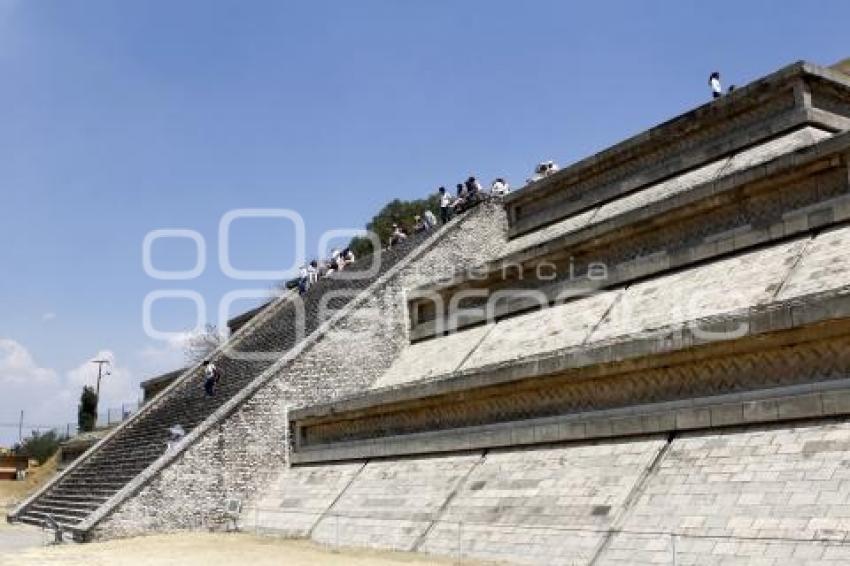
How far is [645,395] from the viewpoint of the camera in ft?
33.2

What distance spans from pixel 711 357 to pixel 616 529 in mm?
2149

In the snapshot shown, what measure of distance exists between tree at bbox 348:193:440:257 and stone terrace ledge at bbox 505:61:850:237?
20.5 metres

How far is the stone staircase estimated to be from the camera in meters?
17.5

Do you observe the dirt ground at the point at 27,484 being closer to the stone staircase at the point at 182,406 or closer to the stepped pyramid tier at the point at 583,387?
the stone staircase at the point at 182,406

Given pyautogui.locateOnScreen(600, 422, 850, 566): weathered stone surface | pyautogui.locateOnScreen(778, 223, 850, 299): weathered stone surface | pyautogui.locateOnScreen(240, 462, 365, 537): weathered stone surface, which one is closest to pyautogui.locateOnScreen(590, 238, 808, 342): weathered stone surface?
pyautogui.locateOnScreen(778, 223, 850, 299): weathered stone surface

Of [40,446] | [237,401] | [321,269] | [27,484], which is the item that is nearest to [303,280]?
[321,269]

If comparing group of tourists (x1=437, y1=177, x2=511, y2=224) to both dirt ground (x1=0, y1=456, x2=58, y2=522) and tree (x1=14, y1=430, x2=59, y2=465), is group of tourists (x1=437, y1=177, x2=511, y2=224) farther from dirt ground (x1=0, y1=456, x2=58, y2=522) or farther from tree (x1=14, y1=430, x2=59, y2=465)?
tree (x1=14, y1=430, x2=59, y2=465)

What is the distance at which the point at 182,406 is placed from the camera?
19547mm

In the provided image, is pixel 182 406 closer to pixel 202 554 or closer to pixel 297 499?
pixel 297 499

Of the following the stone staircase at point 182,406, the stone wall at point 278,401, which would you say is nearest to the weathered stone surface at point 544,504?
the stone wall at point 278,401

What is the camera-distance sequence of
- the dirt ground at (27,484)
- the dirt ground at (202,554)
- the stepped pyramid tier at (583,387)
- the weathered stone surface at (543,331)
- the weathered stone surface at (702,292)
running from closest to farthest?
the stepped pyramid tier at (583,387)
the weathered stone surface at (702,292)
the dirt ground at (202,554)
the weathered stone surface at (543,331)
the dirt ground at (27,484)

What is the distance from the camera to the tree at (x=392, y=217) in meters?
39.6

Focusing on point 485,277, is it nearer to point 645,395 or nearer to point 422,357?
point 422,357

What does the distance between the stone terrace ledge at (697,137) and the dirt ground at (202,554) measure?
29.0 feet
